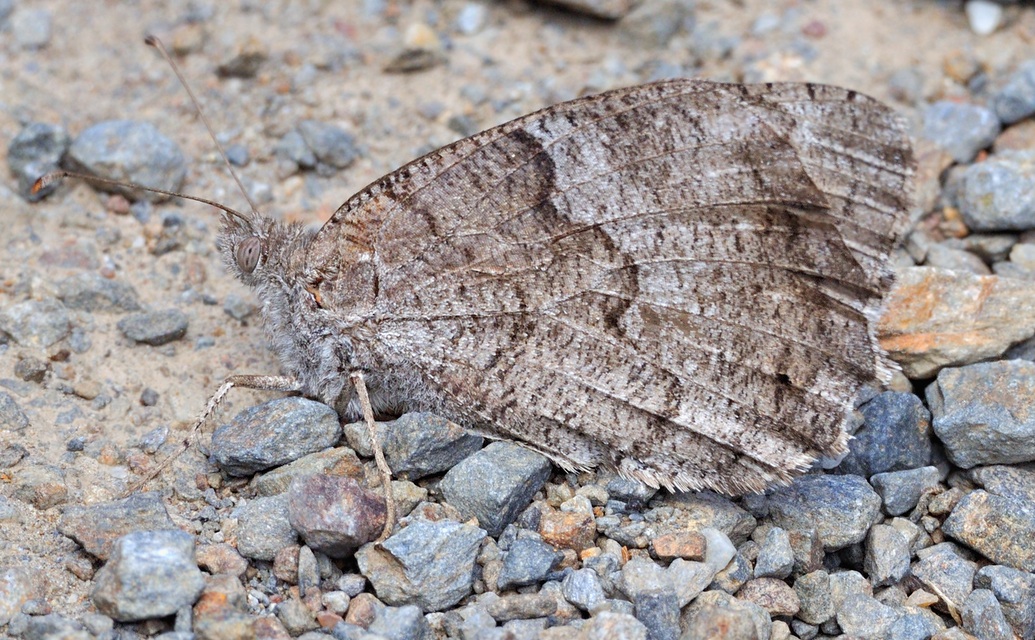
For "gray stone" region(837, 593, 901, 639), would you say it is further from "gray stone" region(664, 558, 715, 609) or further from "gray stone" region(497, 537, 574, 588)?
"gray stone" region(497, 537, 574, 588)

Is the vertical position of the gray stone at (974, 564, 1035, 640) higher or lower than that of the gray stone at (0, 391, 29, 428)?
higher

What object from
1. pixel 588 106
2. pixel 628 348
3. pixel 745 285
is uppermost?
pixel 588 106

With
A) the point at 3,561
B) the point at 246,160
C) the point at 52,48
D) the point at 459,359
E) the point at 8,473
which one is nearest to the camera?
the point at 3,561

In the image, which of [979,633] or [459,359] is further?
[459,359]

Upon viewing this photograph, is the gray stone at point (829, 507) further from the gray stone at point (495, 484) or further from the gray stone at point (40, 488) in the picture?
the gray stone at point (40, 488)

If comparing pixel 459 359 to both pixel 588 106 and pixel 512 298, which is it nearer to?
pixel 512 298

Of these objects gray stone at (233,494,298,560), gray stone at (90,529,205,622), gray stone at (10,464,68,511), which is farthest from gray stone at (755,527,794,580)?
gray stone at (10,464,68,511)

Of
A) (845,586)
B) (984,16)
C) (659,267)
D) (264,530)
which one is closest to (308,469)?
(264,530)

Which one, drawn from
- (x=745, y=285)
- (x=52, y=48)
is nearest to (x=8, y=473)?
(x=745, y=285)
